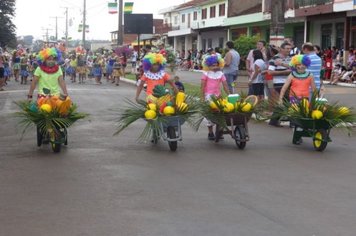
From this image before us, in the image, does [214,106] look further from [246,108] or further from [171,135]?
[171,135]

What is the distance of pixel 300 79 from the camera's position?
442 inches

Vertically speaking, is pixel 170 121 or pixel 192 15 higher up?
pixel 192 15

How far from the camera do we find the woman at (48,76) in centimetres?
1033

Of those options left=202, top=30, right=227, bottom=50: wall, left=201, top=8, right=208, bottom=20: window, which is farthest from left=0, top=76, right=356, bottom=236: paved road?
left=201, top=8, right=208, bottom=20: window

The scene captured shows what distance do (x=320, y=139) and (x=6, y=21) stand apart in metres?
37.4

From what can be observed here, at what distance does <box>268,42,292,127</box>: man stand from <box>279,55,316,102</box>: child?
71.5 inches

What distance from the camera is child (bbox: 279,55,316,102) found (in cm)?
1112

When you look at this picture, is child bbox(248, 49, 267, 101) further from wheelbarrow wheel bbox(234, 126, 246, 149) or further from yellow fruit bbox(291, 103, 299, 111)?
wheelbarrow wheel bbox(234, 126, 246, 149)

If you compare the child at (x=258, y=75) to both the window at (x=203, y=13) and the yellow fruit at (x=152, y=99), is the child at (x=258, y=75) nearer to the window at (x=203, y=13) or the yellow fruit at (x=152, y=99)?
the yellow fruit at (x=152, y=99)

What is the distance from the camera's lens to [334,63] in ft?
91.8

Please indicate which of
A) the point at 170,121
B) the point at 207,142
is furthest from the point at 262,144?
the point at 170,121

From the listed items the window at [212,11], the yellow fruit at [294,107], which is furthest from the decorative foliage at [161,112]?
the window at [212,11]

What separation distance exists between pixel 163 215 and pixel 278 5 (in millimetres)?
12583

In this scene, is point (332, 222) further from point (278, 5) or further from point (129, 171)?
point (278, 5)
